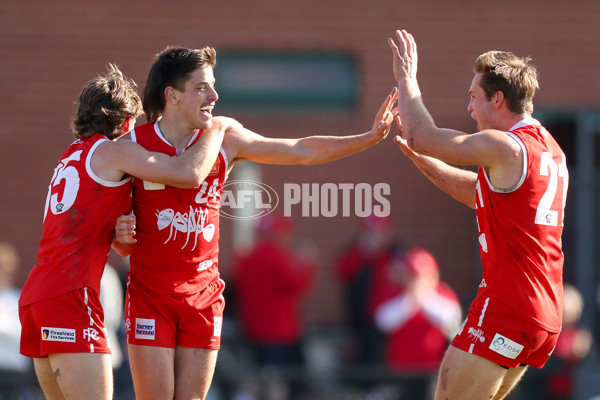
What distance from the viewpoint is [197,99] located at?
488 centimetres

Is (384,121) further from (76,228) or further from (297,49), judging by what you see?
(297,49)

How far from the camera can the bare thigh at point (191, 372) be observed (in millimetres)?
4805

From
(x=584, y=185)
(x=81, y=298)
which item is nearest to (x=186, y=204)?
(x=81, y=298)

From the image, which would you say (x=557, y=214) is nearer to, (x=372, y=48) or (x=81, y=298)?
(x=81, y=298)

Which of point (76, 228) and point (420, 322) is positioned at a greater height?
point (76, 228)

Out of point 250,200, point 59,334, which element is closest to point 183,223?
point 59,334

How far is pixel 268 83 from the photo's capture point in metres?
11.3

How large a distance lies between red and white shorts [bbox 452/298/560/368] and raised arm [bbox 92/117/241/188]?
5.42 ft

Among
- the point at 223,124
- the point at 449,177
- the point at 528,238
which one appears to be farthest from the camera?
the point at 449,177

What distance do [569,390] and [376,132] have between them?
Result: 14.7ft

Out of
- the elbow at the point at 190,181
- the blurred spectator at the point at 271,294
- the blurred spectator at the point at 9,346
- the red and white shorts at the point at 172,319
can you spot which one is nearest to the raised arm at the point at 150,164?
the elbow at the point at 190,181

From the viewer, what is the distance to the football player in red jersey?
463cm

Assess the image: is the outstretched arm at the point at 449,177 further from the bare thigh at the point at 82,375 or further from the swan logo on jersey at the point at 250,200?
the swan logo on jersey at the point at 250,200

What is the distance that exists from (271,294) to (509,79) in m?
5.42
